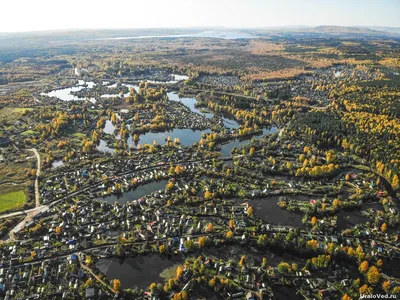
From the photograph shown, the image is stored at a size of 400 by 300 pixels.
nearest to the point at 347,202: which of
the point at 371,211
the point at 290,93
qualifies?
the point at 371,211

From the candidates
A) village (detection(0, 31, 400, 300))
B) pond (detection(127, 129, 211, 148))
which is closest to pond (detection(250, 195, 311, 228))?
village (detection(0, 31, 400, 300))

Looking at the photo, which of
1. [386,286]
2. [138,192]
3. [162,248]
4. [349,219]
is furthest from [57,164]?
[386,286]

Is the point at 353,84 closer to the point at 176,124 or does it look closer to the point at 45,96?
the point at 176,124

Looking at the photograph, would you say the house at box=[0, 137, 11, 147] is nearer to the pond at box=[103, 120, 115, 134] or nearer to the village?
the village

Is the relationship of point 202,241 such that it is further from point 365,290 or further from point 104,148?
point 104,148

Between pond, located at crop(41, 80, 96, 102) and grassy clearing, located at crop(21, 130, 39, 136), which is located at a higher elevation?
pond, located at crop(41, 80, 96, 102)

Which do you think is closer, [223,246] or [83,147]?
[223,246]

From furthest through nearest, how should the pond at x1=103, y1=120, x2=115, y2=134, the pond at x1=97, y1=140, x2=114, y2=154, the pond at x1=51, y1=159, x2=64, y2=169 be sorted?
the pond at x1=103, y1=120, x2=115, y2=134 → the pond at x1=97, y1=140, x2=114, y2=154 → the pond at x1=51, y1=159, x2=64, y2=169

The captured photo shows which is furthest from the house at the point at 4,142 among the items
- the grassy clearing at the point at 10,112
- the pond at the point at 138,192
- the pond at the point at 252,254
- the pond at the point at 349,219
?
the pond at the point at 349,219
